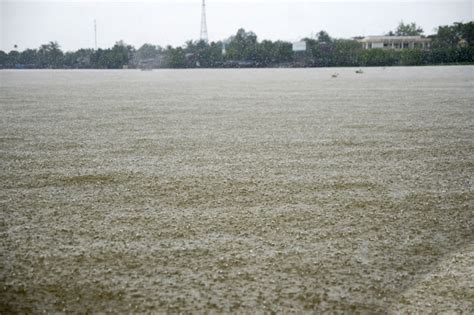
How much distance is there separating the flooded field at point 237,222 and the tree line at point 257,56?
2395 inches

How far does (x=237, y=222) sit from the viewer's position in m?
2.66

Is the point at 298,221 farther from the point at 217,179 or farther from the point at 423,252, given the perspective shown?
the point at 217,179

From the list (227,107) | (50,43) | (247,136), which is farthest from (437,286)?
(50,43)

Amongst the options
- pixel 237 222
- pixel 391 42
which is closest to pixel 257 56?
pixel 391 42

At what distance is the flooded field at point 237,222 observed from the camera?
6.09 ft

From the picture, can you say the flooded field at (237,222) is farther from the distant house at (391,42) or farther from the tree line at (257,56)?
the distant house at (391,42)

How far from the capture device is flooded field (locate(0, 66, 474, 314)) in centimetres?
186

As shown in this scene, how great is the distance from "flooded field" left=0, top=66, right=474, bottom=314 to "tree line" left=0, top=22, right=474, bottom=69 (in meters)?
60.8

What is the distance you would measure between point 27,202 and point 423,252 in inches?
105

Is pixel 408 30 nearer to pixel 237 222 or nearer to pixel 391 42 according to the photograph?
pixel 391 42

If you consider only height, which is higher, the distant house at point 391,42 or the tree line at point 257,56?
the distant house at point 391,42

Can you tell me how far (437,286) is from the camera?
1.93 m

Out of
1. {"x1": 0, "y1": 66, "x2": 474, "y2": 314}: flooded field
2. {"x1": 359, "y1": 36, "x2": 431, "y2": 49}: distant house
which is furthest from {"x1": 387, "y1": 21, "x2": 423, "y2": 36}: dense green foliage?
{"x1": 0, "y1": 66, "x2": 474, "y2": 314}: flooded field

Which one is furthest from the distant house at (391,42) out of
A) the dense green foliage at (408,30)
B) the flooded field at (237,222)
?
the flooded field at (237,222)
